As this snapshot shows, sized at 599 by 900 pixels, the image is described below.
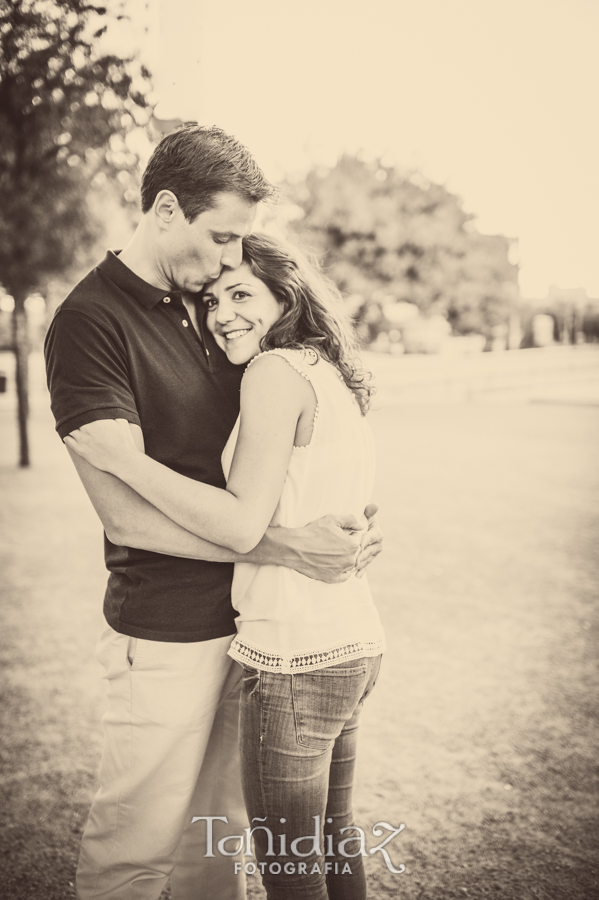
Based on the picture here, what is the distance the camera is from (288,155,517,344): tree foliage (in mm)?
23750

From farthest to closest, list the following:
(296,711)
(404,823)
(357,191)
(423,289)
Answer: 1. (423,289)
2. (357,191)
3. (404,823)
4. (296,711)

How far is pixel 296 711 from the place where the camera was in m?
1.67

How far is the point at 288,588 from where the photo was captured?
1750 millimetres

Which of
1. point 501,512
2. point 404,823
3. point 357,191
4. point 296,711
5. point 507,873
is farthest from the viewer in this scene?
point 357,191

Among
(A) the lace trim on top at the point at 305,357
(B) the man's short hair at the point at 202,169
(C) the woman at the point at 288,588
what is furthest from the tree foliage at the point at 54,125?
(C) the woman at the point at 288,588

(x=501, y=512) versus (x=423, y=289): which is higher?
(x=423, y=289)

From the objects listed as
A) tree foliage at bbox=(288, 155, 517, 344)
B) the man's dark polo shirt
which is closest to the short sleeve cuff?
the man's dark polo shirt

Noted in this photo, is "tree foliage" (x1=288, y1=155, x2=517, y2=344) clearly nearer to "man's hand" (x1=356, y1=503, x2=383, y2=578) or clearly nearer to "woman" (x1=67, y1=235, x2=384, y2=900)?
"man's hand" (x1=356, y1=503, x2=383, y2=578)

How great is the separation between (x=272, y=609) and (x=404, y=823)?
1718 millimetres

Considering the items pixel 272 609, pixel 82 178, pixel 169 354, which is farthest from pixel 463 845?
pixel 82 178

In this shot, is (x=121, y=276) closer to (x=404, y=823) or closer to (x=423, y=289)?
(x=404, y=823)

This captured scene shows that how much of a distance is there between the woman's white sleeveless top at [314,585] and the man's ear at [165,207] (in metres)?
0.52

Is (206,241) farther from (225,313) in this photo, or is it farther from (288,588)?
(288,588)

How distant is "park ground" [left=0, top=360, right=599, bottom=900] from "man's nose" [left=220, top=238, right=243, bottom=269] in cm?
224
